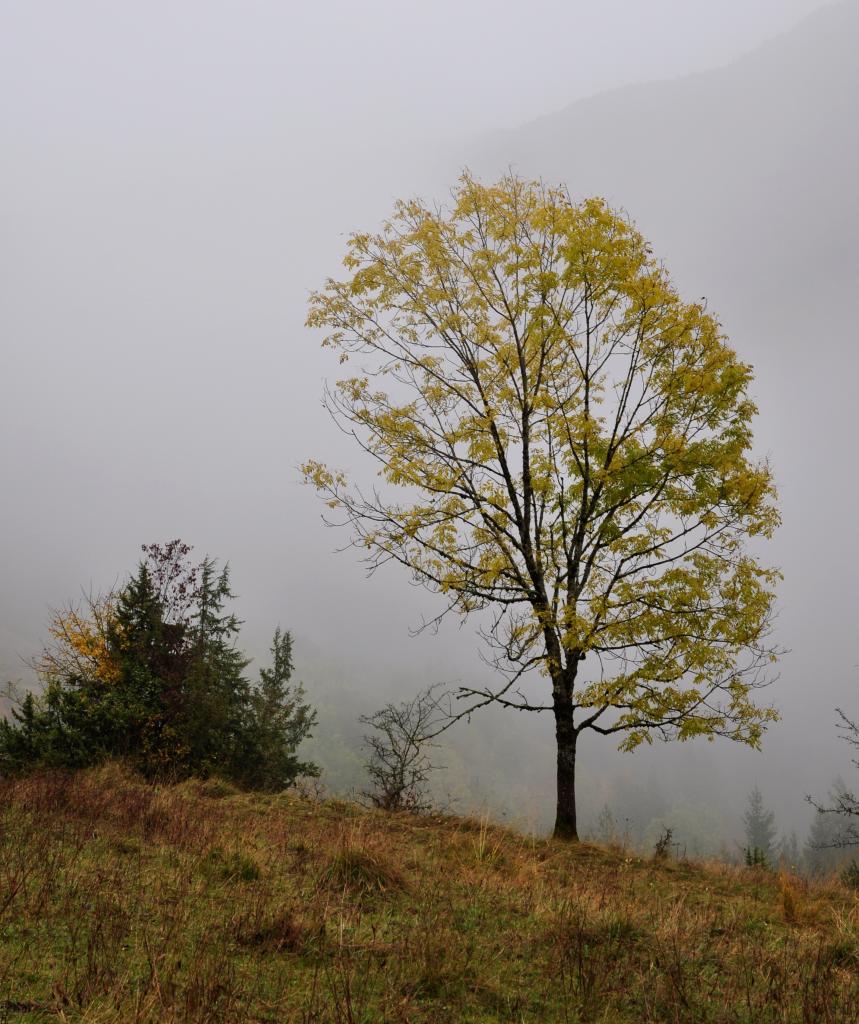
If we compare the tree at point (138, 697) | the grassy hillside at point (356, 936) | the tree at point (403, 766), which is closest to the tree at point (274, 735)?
the tree at point (138, 697)

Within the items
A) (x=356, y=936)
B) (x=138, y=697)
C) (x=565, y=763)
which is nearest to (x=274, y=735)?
(x=138, y=697)

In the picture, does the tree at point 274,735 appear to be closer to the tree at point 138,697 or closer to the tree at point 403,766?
the tree at point 138,697

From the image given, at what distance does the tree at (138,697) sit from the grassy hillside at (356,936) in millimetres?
8413

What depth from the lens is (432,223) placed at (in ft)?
36.6

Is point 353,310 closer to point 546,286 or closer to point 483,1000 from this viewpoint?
point 546,286

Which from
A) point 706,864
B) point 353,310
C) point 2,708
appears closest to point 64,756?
point 353,310

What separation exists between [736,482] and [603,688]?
3.69m

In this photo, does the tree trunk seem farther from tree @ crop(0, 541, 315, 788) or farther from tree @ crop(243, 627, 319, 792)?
tree @ crop(0, 541, 315, 788)

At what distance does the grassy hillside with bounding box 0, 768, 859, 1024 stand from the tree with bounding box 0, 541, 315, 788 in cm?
841

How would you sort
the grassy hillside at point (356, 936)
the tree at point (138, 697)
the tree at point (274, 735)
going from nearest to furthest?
the grassy hillside at point (356, 936) < the tree at point (138, 697) < the tree at point (274, 735)

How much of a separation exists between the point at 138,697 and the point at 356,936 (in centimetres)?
1401

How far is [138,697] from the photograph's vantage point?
16078 mm

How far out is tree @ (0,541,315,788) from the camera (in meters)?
14.6

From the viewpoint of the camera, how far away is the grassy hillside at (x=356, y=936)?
10.3ft
